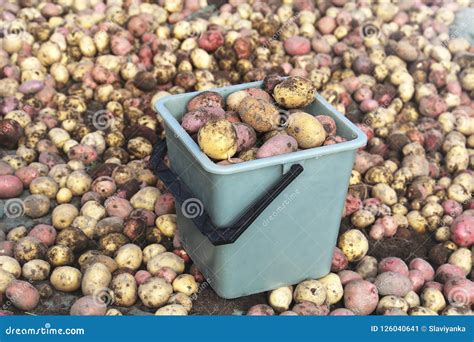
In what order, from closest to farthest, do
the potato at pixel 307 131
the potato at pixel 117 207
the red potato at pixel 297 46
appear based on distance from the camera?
the potato at pixel 307 131
the potato at pixel 117 207
the red potato at pixel 297 46

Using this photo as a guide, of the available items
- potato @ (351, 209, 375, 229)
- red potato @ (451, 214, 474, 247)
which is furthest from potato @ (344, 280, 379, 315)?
red potato @ (451, 214, 474, 247)

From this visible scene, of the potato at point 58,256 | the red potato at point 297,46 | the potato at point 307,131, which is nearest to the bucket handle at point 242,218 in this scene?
the potato at point 307,131

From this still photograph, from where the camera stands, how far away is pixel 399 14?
5660 mm

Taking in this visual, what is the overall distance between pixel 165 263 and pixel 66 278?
1.69 feet

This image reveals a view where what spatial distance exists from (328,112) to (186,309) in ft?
4.08

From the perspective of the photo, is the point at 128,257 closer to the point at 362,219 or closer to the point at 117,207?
the point at 117,207

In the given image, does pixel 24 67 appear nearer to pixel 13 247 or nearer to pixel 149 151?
pixel 149 151

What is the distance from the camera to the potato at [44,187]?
389 centimetres

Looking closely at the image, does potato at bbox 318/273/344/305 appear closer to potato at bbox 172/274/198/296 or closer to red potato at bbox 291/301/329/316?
red potato at bbox 291/301/329/316

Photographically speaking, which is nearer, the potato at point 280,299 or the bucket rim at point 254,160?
the bucket rim at point 254,160

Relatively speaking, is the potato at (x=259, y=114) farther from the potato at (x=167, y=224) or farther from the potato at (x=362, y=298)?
the potato at (x=362, y=298)

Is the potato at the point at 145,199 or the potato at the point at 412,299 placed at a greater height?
the potato at the point at 145,199

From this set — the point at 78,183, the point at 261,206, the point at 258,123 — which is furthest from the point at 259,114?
the point at 78,183

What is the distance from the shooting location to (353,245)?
355 cm
